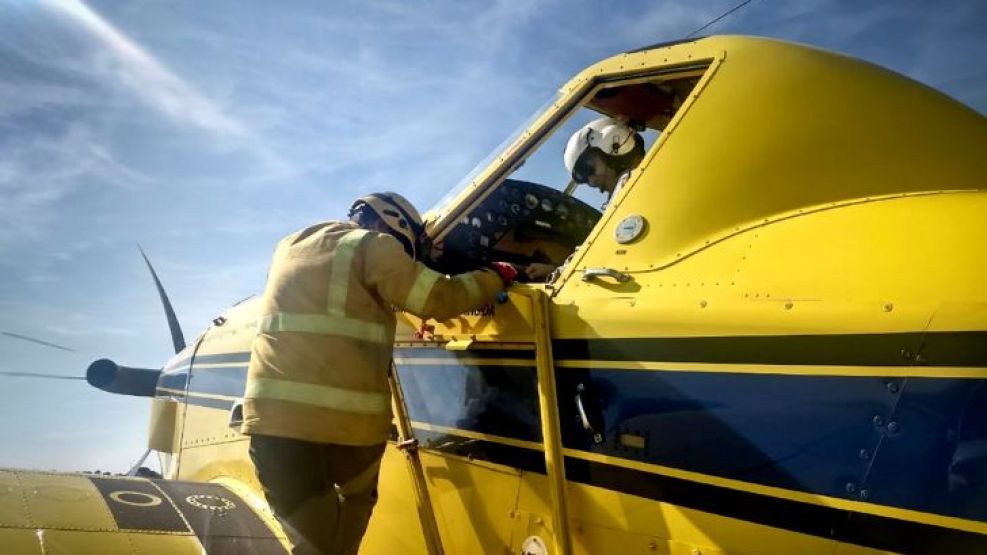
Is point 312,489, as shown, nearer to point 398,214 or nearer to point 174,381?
point 398,214

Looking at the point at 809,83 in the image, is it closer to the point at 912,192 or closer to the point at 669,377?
the point at 912,192

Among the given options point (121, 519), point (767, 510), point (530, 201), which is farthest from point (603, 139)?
point (121, 519)

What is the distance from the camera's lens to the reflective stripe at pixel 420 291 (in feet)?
10.0

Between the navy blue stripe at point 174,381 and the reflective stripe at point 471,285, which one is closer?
the reflective stripe at point 471,285

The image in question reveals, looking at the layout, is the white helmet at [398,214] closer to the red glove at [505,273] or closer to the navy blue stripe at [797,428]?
the red glove at [505,273]

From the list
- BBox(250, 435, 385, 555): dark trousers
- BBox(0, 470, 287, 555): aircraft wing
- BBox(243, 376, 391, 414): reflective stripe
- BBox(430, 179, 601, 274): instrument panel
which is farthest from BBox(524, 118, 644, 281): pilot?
BBox(0, 470, 287, 555): aircraft wing

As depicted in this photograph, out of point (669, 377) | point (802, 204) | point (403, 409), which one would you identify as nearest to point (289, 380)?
point (403, 409)

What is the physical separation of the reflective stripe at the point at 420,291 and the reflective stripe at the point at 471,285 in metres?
0.11

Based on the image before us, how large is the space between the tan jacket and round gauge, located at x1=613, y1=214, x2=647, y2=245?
565 mm

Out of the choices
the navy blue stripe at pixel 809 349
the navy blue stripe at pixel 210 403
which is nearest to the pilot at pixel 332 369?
the navy blue stripe at pixel 809 349

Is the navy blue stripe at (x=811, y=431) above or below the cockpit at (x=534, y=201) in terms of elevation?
below

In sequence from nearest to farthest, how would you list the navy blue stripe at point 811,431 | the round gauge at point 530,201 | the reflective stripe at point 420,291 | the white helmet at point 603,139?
the navy blue stripe at point 811,431
the reflective stripe at point 420,291
the white helmet at point 603,139
the round gauge at point 530,201

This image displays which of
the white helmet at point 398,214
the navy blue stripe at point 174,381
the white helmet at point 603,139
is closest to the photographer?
the white helmet at point 398,214

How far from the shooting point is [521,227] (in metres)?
5.19
